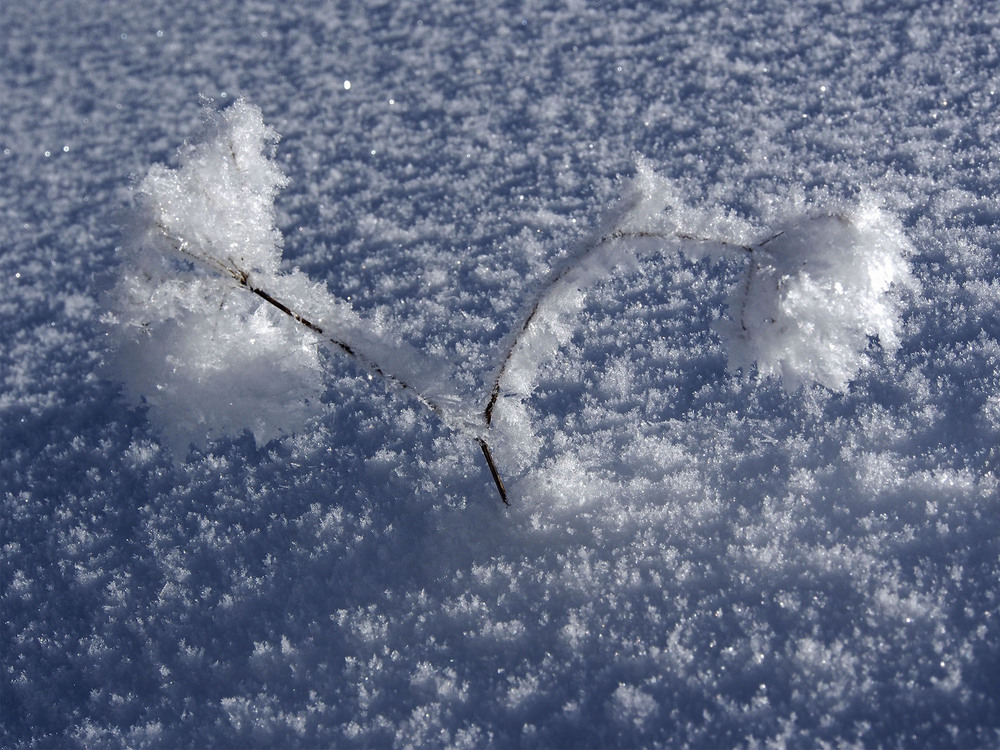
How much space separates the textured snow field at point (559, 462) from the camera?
94 cm

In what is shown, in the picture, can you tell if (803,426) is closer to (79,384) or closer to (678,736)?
(678,736)

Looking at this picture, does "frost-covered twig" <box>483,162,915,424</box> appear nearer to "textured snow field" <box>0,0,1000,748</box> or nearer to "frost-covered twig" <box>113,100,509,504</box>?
"textured snow field" <box>0,0,1000,748</box>

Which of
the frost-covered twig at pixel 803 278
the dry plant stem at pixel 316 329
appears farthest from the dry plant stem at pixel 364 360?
the frost-covered twig at pixel 803 278

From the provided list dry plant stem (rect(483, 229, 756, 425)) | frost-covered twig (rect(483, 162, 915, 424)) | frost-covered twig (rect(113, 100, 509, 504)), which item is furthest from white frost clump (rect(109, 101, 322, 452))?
frost-covered twig (rect(483, 162, 915, 424))

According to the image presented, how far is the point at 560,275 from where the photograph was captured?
1034 mm

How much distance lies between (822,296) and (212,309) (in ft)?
2.58

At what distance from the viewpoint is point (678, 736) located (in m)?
0.89

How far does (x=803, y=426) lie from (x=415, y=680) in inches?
25.1

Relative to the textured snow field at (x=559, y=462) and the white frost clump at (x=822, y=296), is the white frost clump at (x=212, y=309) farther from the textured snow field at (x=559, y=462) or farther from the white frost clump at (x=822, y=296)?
the white frost clump at (x=822, y=296)

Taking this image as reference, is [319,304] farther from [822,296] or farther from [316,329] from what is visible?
[822,296]

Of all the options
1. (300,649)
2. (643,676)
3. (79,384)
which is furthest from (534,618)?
(79,384)

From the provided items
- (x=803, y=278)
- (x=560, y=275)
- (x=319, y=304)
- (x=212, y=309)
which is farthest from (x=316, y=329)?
(x=803, y=278)

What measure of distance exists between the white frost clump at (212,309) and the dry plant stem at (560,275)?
0.28 meters

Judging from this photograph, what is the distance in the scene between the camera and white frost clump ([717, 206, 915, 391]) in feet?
2.86
